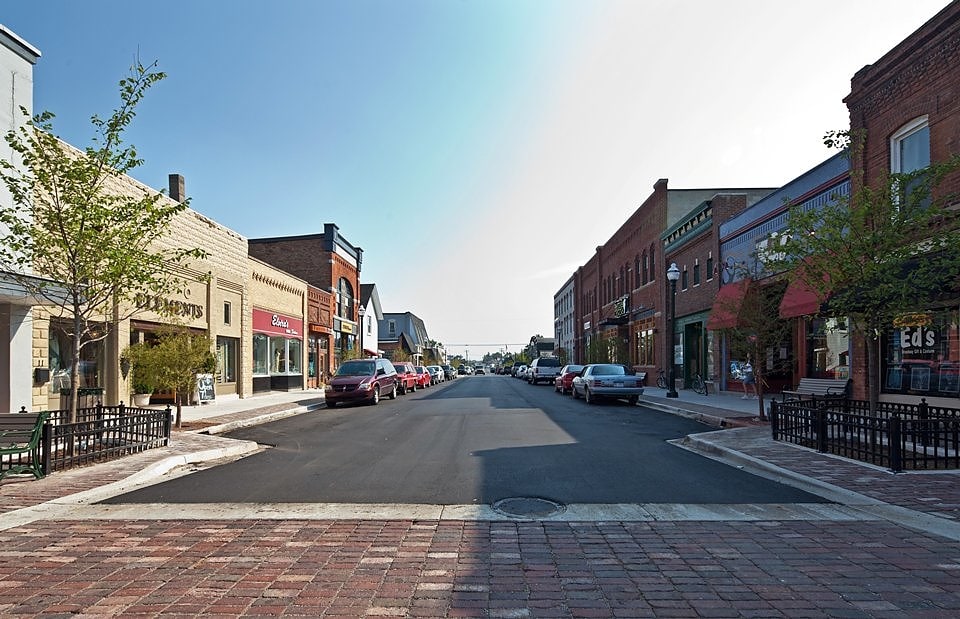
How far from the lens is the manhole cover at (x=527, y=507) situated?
649 cm

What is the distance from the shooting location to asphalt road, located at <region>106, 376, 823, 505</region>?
7426 mm

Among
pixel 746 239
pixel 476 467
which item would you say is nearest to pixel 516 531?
pixel 476 467

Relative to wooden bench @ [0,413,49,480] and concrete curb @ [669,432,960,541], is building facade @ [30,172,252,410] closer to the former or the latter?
wooden bench @ [0,413,49,480]

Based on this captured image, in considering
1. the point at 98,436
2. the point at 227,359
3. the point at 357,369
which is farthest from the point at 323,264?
the point at 98,436

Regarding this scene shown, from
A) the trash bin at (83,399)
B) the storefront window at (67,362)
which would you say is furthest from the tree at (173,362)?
the storefront window at (67,362)

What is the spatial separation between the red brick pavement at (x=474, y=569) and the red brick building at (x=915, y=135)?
779 centimetres

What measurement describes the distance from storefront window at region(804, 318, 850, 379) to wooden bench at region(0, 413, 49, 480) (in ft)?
56.2

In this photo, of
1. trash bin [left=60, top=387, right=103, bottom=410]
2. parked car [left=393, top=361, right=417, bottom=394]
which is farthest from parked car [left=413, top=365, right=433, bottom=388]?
trash bin [left=60, top=387, right=103, bottom=410]

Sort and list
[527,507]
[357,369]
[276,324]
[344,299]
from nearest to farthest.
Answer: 1. [527,507]
2. [357,369]
3. [276,324]
4. [344,299]

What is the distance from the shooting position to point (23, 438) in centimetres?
842

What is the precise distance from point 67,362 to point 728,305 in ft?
54.1

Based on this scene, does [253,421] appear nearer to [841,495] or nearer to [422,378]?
[841,495]

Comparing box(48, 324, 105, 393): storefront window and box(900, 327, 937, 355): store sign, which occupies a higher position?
box(900, 327, 937, 355): store sign

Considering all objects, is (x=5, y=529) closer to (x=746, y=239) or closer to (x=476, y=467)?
(x=476, y=467)
